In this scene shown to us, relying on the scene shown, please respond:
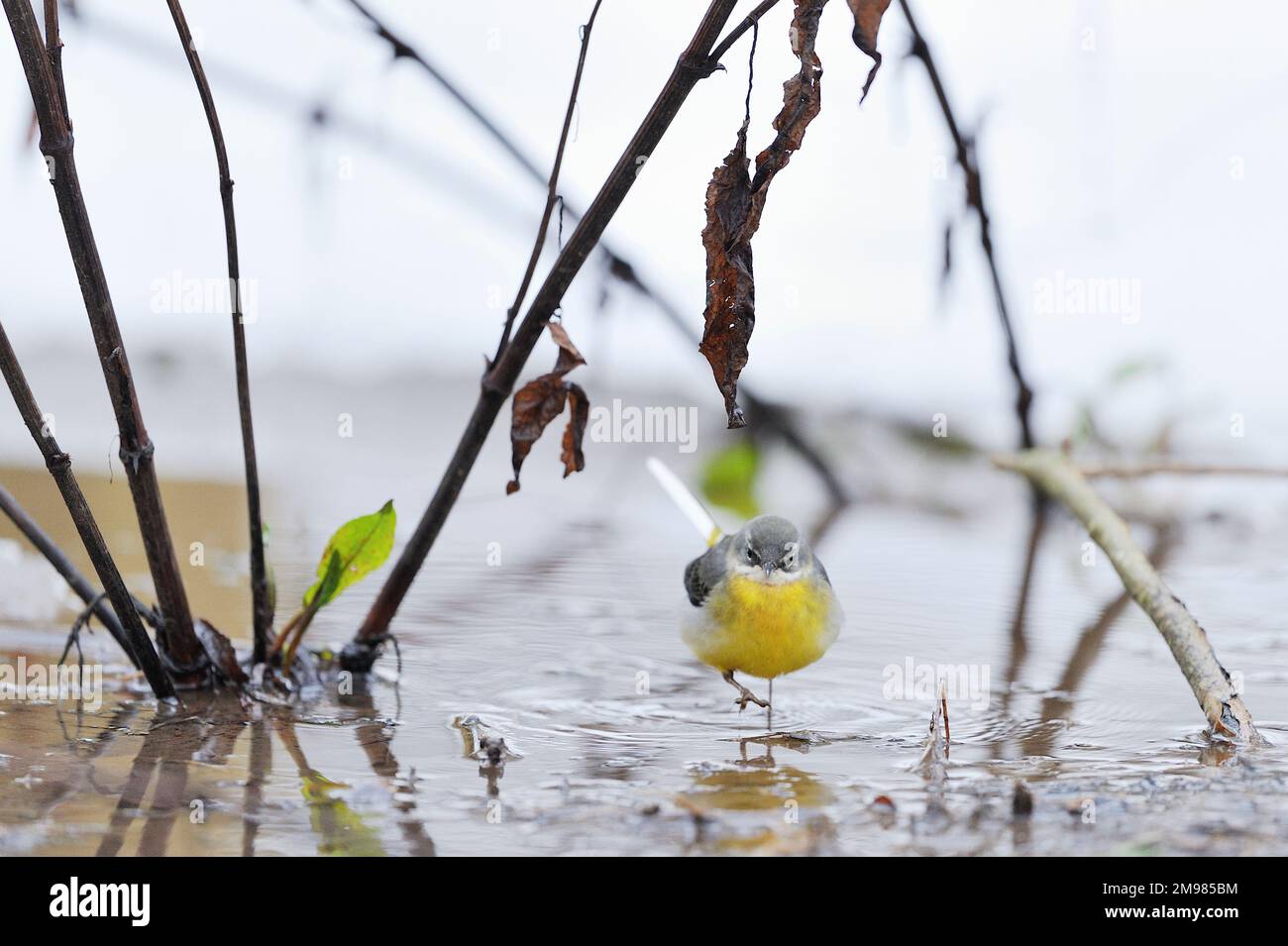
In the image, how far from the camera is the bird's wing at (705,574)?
3.86 m

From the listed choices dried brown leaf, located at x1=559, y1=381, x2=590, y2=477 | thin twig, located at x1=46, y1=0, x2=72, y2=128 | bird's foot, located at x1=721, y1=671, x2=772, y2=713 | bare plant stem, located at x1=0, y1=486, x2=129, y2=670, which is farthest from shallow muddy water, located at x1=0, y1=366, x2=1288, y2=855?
thin twig, located at x1=46, y1=0, x2=72, y2=128

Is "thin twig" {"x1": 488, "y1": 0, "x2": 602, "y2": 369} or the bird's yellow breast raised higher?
"thin twig" {"x1": 488, "y1": 0, "x2": 602, "y2": 369}

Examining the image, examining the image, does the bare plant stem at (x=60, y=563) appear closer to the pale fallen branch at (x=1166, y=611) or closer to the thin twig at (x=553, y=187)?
the thin twig at (x=553, y=187)

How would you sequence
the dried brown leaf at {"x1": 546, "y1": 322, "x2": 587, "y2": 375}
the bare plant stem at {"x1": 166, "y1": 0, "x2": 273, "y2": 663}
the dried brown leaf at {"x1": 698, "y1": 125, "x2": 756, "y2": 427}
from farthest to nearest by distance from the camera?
1. the dried brown leaf at {"x1": 546, "y1": 322, "x2": 587, "y2": 375}
2. the bare plant stem at {"x1": 166, "y1": 0, "x2": 273, "y2": 663}
3. the dried brown leaf at {"x1": 698, "y1": 125, "x2": 756, "y2": 427}

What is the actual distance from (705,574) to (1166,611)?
50.6 inches

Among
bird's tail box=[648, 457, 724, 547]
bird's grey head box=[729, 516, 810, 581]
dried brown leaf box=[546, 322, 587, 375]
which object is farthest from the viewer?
bird's tail box=[648, 457, 724, 547]

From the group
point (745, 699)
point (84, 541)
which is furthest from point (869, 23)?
point (84, 541)

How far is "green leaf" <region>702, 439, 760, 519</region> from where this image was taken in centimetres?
610

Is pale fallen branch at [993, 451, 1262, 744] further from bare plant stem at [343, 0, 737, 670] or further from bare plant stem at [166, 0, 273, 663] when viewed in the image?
bare plant stem at [166, 0, 273, 663]

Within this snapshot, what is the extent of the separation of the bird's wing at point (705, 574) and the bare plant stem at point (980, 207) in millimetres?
1457

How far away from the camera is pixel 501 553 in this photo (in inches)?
205

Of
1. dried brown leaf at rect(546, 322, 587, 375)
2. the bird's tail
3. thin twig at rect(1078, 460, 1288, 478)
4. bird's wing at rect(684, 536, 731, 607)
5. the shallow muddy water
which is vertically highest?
dried brown leaf at rect(546, 322, 587, 375)

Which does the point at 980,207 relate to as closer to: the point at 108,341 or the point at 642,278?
the point at 642,278
